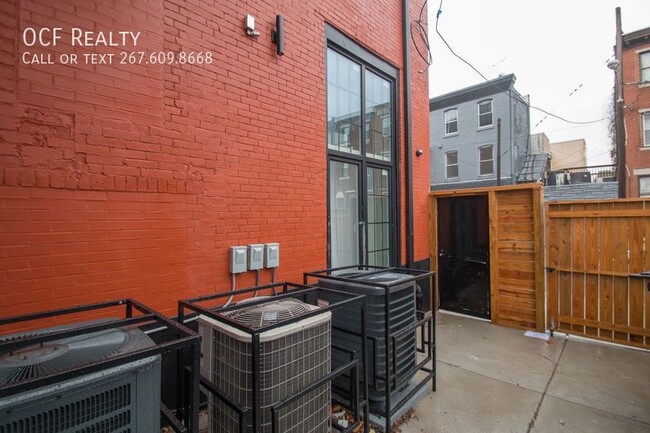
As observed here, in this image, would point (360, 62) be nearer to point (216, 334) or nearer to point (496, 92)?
point (216, 334)

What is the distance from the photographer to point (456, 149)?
1847cm

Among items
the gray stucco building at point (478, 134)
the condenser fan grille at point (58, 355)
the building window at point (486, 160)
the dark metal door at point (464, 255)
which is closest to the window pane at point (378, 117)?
the dark metal door at point (464, 255)

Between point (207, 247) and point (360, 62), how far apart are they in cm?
359

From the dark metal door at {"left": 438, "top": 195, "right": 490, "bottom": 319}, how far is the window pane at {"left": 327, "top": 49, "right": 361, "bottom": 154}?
8.03ft

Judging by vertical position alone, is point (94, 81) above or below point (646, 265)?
above

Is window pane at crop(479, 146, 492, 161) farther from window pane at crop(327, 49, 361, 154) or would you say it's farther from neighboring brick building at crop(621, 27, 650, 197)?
window pane at crop(327, 49, 361, 154)

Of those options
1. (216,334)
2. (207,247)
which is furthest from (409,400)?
(207,247)

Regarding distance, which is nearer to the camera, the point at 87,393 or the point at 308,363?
the point at 87,393

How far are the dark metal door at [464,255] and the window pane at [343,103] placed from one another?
8.03 ft

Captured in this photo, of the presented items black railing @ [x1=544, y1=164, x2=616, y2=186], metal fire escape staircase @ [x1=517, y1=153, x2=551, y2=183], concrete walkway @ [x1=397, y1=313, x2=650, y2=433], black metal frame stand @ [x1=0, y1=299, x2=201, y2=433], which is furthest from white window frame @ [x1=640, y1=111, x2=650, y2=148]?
black metal frame stand @ [x1=0, y1=299, x2=201, y2=433]

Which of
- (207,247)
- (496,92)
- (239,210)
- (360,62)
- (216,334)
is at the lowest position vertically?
(216,334)

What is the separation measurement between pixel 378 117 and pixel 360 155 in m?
0.93

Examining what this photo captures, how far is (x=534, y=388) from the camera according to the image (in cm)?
321

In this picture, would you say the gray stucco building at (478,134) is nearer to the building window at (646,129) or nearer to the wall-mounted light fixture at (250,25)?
the building window at (646,129)
